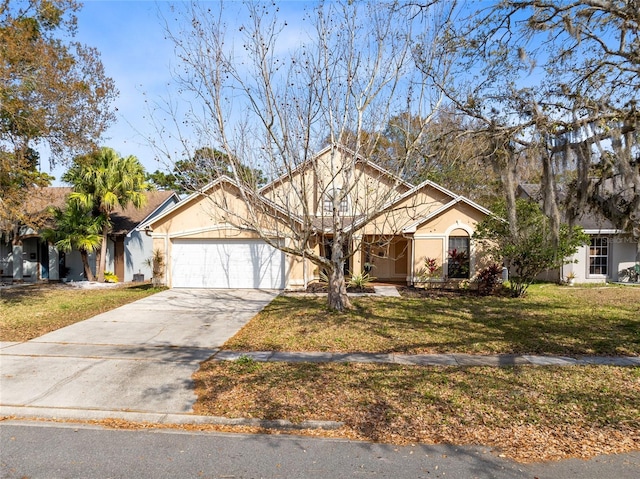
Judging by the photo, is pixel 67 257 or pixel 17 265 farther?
pixel 67 257

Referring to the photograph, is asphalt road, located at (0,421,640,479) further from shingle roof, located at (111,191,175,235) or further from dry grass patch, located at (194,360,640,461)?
shingle roof, located at (111,191,175,235)

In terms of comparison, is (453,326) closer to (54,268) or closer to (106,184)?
(106,184)

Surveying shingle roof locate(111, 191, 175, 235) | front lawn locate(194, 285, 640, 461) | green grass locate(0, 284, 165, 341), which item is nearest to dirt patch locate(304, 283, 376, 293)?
front lawn locate(194, 285, 640, 461)

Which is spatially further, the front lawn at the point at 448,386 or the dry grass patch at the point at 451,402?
the front lawn at the point at 448,386

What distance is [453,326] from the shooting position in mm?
10336

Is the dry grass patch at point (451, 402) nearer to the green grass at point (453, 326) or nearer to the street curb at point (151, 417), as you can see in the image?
the street curb at point (151, 417)

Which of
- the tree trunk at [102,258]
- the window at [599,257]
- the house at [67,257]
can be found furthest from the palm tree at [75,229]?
the window at [599,257]

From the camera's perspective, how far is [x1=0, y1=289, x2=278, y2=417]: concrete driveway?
6.05 m

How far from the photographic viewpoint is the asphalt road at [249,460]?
164 inches

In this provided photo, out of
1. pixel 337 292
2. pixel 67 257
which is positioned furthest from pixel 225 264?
pixel 67 257

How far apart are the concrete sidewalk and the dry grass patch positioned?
32 cm

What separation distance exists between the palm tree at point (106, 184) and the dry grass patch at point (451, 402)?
14.3 m

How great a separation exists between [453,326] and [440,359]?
279 cm

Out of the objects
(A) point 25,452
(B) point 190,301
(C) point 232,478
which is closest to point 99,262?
(B) point 190,301
